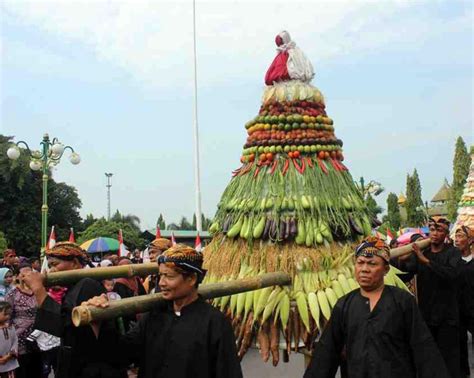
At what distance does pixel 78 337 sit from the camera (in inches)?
122

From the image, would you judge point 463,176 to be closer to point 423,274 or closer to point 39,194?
point 39,194

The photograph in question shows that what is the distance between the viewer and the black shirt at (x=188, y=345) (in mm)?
2818

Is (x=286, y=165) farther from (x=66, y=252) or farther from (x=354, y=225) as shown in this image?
(x=66, y=252)

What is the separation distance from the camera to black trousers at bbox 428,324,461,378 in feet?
16.5

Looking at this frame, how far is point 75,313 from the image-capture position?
255 cm

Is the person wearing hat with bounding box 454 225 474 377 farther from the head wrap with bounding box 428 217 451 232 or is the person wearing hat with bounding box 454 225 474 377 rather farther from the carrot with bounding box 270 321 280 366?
the carrot with bounding box 270 321 280 366

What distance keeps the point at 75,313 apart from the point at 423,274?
147 inches

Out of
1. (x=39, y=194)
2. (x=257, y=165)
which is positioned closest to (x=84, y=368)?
(x=257, y=165)

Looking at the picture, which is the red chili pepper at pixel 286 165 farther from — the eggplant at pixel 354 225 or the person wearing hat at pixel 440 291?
the person wearing hat at pixel 440 291

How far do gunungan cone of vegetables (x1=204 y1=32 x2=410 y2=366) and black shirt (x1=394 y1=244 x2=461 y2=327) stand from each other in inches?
A: 49.2

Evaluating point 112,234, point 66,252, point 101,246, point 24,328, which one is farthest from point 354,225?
point 112,234

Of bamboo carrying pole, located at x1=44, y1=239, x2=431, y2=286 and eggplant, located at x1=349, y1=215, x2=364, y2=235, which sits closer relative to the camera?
bamboo carrying pole, located at x1=44, y1=239, x2=431, y2=286

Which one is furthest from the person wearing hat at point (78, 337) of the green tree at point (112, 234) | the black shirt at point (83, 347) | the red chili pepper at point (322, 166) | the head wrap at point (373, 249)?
the green tree at point (112, 234)

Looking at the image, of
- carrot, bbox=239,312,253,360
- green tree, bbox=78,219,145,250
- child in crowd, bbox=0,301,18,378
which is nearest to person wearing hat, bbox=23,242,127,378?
carrot, bbox=239,312,253,360
